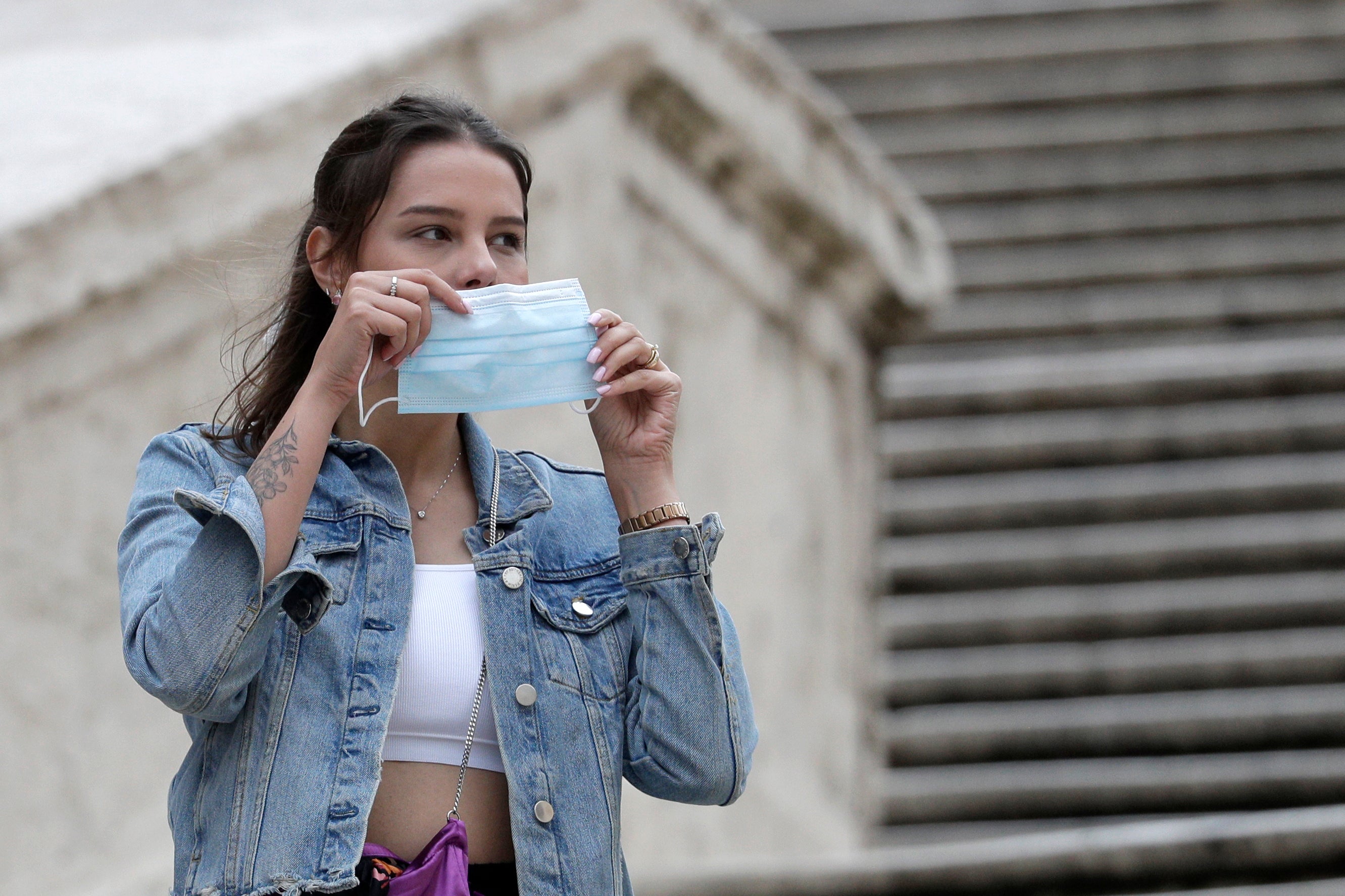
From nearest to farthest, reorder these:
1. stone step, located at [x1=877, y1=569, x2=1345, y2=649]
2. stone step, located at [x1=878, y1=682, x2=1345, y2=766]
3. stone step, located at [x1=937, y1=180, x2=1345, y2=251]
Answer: stone step, located at [x1=878, y1=682, x2=1345, y2=766], stone step, located at [x1=877, y1=569, x2=1345, y2=649], stone step, located at [x1=937, y1=180, x2=1345, y2=251]

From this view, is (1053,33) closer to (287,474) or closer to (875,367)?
(875,367)

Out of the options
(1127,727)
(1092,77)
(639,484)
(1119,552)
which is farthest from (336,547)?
(1092,77)

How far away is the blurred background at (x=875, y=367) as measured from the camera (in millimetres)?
3691

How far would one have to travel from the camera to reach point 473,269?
213 centimetres

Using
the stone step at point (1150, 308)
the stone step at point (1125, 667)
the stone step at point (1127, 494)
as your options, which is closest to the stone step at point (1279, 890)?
the stone step at point (1125, 667)

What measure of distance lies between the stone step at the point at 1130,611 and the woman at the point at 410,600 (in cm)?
498

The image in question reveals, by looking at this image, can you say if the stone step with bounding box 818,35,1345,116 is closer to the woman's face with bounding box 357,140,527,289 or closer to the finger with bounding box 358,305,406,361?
the woman's face with bounding box 357,140,527,289

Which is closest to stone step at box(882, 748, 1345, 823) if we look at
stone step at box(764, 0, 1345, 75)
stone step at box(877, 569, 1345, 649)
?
stone step at box(877, 569, 1345, 649)

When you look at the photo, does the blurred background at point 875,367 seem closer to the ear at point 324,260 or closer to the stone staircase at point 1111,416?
the stone staircase at point 1111,416

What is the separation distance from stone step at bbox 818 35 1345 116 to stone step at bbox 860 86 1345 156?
0.05m

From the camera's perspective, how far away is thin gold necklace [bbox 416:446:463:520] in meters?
2.19

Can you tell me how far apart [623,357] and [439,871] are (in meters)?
0.64

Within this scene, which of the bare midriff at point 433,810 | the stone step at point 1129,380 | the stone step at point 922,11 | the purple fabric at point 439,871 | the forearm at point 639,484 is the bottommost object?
the purple fabric at point 439,871

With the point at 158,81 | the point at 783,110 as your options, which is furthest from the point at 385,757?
the point at 783,110
